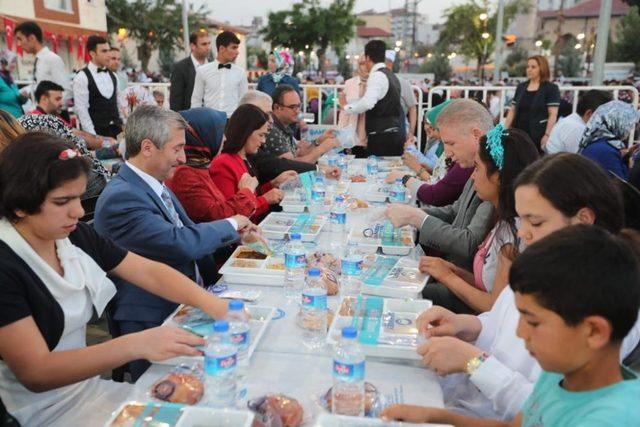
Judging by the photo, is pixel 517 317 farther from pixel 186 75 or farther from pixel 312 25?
pixel 312 25

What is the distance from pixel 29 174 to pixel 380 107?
4767 mm

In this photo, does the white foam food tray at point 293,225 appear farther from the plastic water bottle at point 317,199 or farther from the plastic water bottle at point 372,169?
the plastic water bottle at point 372,169

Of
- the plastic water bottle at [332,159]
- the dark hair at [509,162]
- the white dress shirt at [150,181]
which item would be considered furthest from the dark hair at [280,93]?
the dark hair at [509,162]

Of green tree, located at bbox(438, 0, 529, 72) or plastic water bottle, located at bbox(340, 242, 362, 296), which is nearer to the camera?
plastic water bottle, located at bbox(340, 242, 362, 296)

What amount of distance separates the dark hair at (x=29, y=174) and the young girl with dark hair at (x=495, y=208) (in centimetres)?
163

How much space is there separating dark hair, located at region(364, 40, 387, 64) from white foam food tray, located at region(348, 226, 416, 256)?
3.60m

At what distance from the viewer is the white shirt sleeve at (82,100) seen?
5816 millimetres

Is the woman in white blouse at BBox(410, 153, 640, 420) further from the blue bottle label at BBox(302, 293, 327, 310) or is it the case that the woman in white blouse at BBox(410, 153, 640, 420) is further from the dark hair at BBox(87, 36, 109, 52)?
the dark hair at BBox(87, 36, 109, 52)

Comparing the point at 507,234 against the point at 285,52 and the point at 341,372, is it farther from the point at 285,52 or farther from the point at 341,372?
the point at 285,52

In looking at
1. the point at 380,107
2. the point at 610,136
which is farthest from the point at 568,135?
the point at 380,107

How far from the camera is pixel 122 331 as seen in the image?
230cm

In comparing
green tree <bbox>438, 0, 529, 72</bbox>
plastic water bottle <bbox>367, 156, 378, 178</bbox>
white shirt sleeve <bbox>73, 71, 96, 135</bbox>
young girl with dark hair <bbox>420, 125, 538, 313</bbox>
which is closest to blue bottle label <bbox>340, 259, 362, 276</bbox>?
young girl with dark hair <bbox>420, 125, 538, 313</bbox>

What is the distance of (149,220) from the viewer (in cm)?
229

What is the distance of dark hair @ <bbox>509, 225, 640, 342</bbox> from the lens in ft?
3.43
